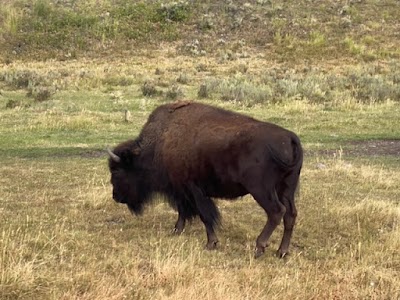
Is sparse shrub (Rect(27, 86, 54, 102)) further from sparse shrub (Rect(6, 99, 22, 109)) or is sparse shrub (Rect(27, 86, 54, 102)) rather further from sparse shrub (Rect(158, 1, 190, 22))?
sparse shrub (Rect(158, 1, 190, 22))

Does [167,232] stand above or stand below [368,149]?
above

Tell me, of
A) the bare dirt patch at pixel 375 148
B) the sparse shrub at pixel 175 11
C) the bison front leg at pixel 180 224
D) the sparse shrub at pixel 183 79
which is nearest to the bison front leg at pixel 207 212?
the bison front leg at pixel 180 224

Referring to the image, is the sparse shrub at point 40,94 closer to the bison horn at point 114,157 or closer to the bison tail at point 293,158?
the bison horn at point 114,157

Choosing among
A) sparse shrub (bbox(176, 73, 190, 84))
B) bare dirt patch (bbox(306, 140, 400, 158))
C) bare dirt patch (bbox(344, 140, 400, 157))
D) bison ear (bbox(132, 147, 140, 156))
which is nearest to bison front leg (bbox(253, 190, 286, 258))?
bison ear (bbox(132, 147, 140, 156))

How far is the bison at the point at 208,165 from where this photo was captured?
6438 mm

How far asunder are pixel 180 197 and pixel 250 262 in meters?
1.57

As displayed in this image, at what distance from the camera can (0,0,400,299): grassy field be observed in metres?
5.40

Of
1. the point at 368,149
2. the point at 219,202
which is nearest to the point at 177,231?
the point at 219,202

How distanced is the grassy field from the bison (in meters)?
0.39

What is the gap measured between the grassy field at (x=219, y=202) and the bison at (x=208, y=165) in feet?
1.27

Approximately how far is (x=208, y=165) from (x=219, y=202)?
2.24m

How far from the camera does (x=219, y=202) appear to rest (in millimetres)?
9016

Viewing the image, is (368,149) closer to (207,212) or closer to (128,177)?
(128,177)

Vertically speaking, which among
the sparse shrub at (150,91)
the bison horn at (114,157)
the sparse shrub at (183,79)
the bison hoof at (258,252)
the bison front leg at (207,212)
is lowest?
the sparse shrub at (183,79)
